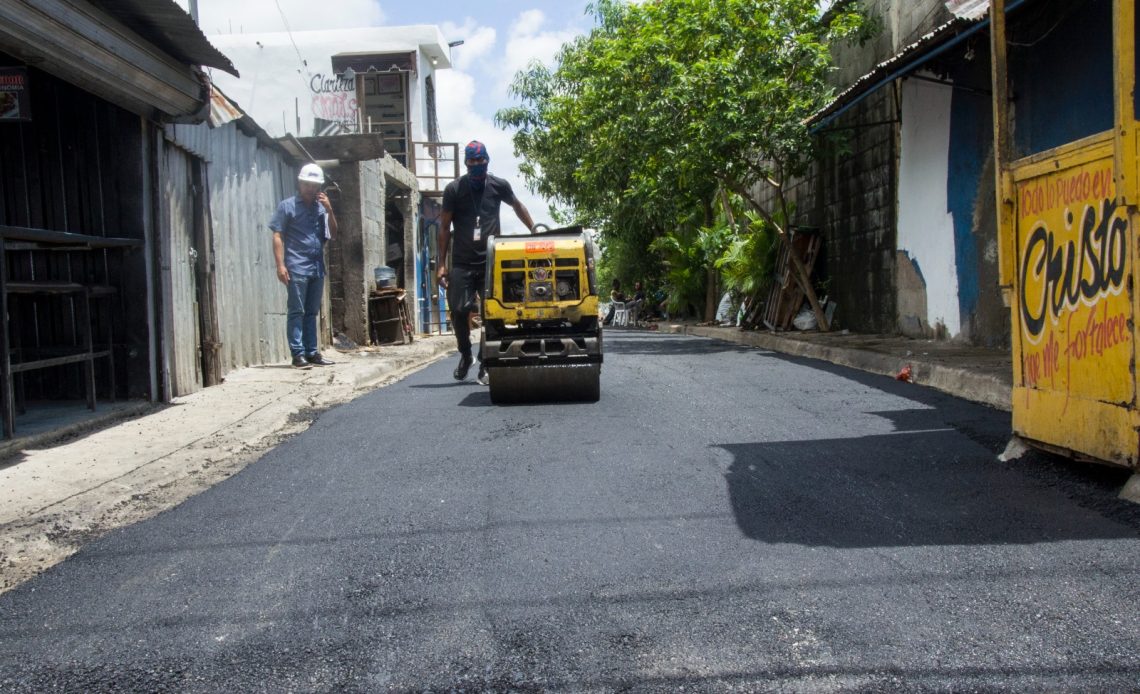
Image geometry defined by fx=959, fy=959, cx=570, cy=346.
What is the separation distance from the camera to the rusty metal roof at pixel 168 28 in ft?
19.3

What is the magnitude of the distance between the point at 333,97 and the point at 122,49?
792 inches

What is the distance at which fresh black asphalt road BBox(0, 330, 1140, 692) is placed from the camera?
99.3 inches

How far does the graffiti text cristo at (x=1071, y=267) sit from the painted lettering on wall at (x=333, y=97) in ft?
73.8

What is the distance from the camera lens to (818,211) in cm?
1669

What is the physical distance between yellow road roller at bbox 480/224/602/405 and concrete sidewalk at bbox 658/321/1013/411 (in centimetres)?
289

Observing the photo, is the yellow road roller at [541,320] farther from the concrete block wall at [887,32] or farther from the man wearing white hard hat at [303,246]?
the concrete block wall at [887,32]

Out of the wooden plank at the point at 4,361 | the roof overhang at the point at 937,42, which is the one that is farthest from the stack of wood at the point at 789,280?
the wooden plank at the point at 4,361

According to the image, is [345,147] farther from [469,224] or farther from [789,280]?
[789,280]

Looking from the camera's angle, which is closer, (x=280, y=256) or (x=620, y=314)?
(x=280, y=256)

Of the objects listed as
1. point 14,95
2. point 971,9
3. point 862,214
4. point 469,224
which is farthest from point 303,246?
point 862,214

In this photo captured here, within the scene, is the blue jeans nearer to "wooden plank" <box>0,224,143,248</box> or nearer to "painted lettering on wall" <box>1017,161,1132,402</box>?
"wooden plank" <box>0,224,143,248</box>

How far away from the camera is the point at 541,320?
23.8ft

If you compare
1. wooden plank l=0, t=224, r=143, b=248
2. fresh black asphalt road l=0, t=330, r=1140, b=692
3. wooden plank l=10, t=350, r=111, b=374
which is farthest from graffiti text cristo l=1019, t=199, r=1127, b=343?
wooden plank l=10, t=350, r=111, b=374

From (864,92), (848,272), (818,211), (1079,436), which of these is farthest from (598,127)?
(1079,436)
